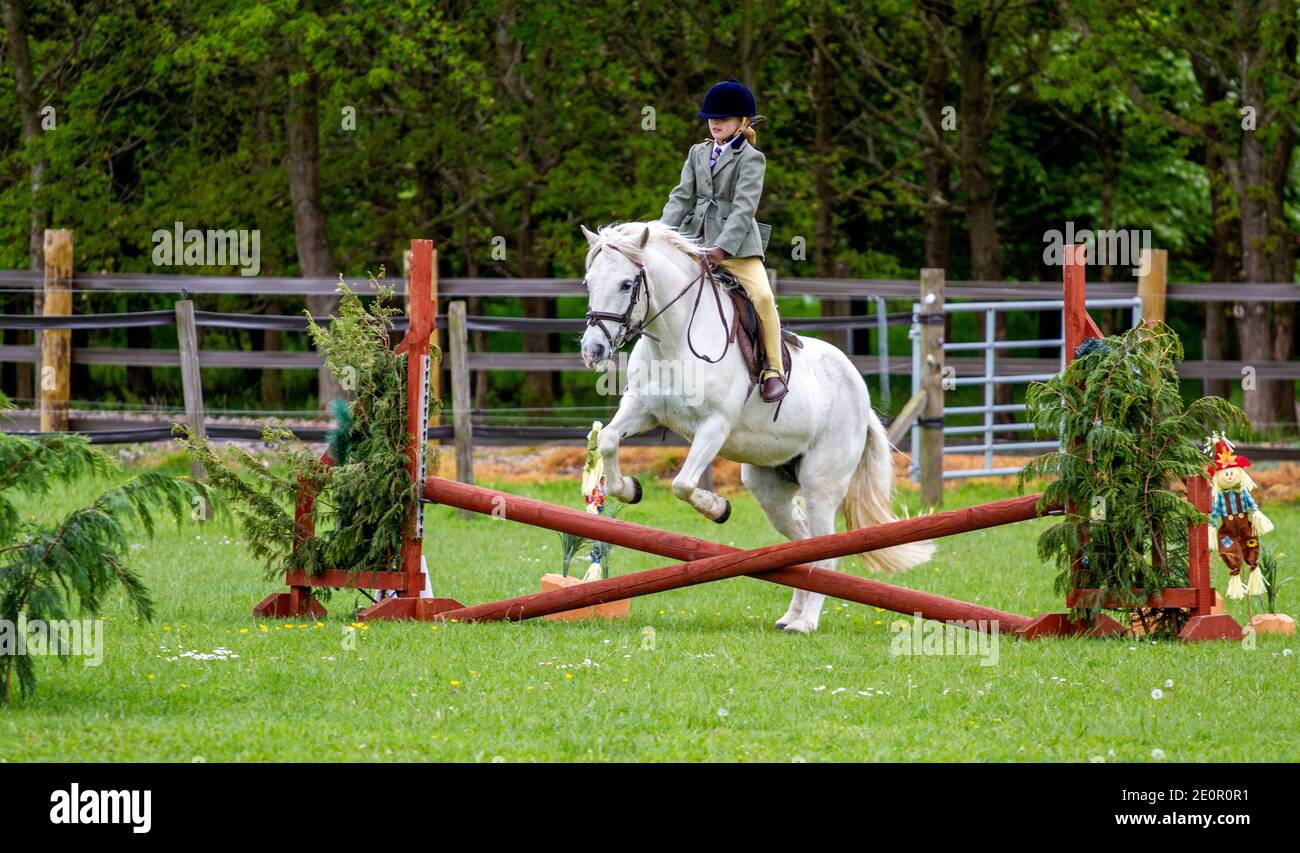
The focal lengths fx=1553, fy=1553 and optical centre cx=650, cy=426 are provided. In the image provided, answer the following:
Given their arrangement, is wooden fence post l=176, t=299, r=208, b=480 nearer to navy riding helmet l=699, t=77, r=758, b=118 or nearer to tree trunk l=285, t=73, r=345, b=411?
tree trunk l=285, t=73, r=345, b=411

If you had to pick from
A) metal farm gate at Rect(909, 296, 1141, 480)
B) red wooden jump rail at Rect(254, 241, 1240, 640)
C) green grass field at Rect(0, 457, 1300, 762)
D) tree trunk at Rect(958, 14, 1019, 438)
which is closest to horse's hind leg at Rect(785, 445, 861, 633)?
green grass field at Rect(0, 457, 1300, 762)

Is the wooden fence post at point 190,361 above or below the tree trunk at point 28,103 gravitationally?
below

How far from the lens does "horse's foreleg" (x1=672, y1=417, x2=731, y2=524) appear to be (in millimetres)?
8250

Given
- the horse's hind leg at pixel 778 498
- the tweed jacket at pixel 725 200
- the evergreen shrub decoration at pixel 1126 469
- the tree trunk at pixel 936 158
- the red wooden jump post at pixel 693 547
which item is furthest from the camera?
the tree trunk at pixel 936 158

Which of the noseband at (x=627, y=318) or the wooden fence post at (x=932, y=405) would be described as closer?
the noseband at (x=627, y=318)

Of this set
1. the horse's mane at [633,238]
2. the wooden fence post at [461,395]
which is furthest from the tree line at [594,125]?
the horse's mane at [633,238]

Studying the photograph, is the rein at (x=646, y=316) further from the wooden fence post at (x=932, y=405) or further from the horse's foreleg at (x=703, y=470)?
the wooden fence post at (x=932, y=405)

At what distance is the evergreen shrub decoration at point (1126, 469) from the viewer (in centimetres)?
805

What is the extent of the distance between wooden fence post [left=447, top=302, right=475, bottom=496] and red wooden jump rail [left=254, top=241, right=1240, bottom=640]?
615 cm

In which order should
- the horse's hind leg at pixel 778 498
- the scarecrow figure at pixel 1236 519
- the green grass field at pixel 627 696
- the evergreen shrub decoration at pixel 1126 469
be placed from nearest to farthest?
the green grass field at pixel 627 696 → the evergreen shrub decoration at pixel 1126 469 → the scarecrow figure at pixel 1236 519 → the horse's hind leg at pixel 778 498

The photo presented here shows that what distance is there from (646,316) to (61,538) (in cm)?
328

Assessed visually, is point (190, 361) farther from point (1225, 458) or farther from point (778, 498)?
point (1225, 458)

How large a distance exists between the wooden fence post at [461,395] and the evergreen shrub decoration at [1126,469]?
25.1 ft

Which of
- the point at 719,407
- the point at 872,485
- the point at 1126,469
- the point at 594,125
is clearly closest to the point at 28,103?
the point at 594,125
